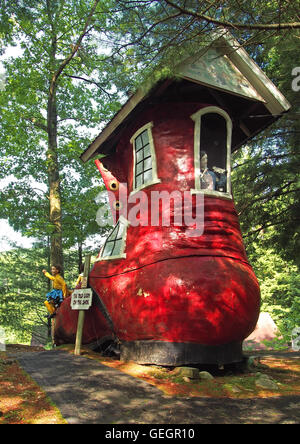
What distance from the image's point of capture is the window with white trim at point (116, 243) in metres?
7.48

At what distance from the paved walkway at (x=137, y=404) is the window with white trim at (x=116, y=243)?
2837 millimetres

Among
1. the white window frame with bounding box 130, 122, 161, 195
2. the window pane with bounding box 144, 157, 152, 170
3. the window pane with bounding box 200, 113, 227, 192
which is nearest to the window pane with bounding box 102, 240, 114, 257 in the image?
the white window frame with bounding box 130, 122, 161, 195

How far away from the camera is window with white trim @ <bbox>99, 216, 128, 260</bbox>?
748 centimetres

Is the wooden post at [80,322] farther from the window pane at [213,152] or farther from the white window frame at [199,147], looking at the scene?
the window pane at [213,152]

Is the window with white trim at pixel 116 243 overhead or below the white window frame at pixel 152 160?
below

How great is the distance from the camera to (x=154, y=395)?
425 cm

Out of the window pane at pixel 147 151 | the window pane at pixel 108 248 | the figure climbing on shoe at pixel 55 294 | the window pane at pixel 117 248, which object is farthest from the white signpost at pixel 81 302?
the window pane at pixel 147 151

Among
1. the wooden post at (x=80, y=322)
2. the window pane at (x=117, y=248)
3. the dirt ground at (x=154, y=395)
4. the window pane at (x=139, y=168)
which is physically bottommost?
the dirt ground at (x=154, y=395)

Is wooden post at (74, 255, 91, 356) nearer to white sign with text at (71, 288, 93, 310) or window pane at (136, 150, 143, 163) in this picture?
white sign with text at (71, 288, 93, 310)

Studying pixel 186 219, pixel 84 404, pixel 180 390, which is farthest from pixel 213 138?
pixel 84 404

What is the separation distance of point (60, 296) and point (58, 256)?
9.00ft

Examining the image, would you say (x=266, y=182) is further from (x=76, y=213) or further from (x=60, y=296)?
(x=76, y=213)

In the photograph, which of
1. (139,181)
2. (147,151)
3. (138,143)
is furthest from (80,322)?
(138,143)

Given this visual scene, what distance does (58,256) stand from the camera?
12.7 metres
